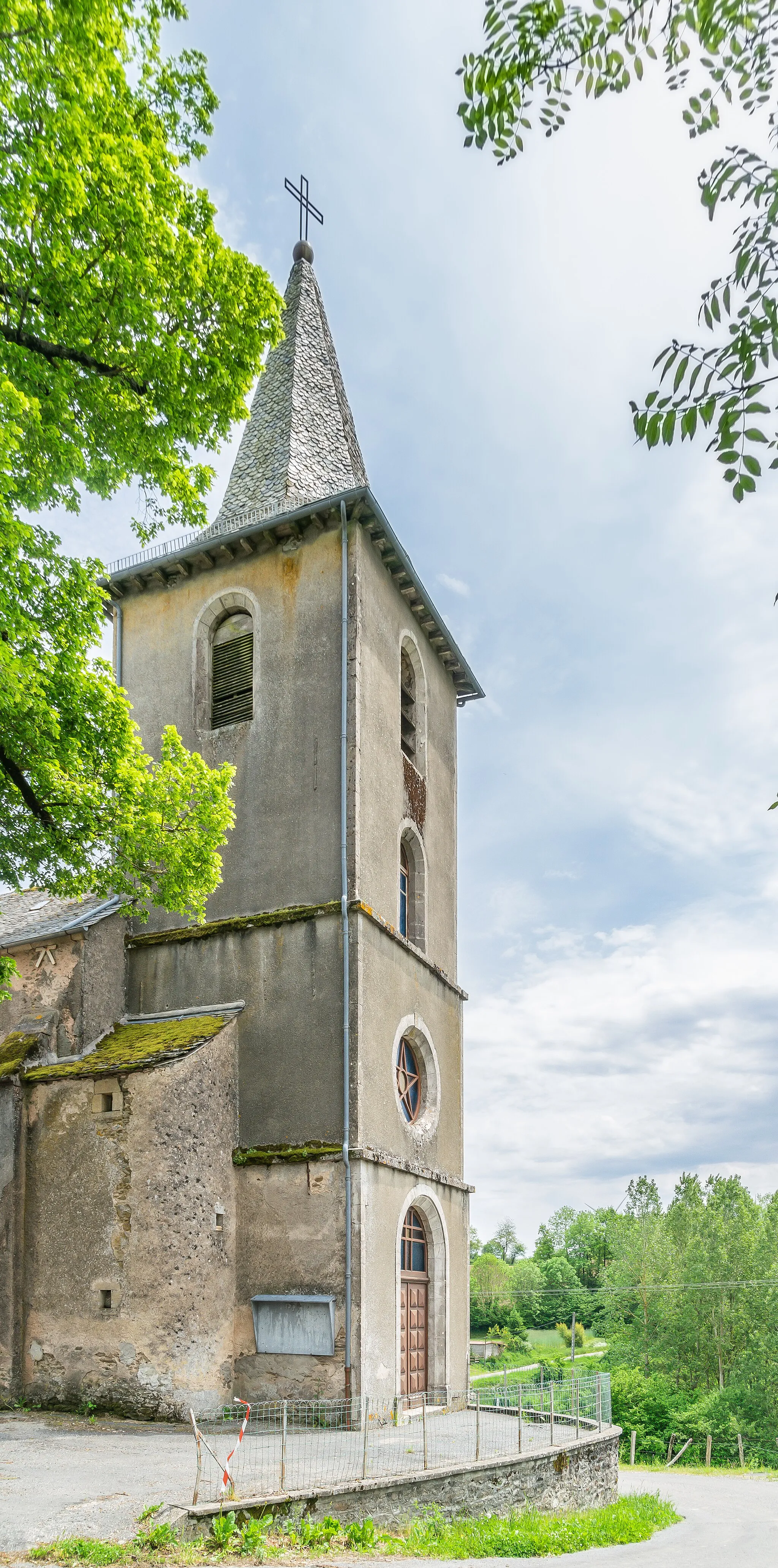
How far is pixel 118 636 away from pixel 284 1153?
393 inches

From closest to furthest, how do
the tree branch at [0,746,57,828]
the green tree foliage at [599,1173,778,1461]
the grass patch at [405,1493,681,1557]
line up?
the grass patch at [405,1493,681,1557] < the tree branch at [0,746,57,828] < the green tree foliage at [599,1173,778,1461]

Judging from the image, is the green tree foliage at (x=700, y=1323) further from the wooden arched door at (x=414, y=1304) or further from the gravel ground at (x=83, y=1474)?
the gravel ground at (x=83, y=1474)

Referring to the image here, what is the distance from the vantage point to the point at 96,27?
865cm

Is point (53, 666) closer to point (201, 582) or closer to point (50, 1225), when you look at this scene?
point (50, 1225)

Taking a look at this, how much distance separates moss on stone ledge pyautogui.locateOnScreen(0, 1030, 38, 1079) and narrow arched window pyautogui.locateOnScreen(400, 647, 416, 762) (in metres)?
8.39

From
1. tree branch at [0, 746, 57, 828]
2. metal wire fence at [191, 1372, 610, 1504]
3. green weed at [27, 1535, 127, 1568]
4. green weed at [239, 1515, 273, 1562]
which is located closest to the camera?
green weed at [27, 1535, 127, 1568]

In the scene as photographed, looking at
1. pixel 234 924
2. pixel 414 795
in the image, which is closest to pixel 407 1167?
pixel 234 924

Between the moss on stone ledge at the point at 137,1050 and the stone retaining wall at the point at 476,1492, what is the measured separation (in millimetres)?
5924

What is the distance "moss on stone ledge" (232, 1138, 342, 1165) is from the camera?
49.8ft

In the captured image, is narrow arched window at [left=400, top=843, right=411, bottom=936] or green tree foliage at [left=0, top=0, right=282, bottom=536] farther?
narrow arched window at [left=400, top=843, right=411, bottom=936]

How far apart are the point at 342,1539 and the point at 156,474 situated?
9.81 metres

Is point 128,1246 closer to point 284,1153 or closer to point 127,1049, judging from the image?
point 284,1153

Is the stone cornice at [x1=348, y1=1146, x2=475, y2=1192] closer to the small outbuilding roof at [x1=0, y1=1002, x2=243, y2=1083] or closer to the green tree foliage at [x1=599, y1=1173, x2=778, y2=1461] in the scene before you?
the small outbuilding roof at [x1=0, y1=1002, x2=243, y2=1083]

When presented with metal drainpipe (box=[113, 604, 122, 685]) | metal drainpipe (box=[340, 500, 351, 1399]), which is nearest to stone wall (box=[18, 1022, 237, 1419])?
metal drainpipe (box=[340, 500, 351, 1399])
